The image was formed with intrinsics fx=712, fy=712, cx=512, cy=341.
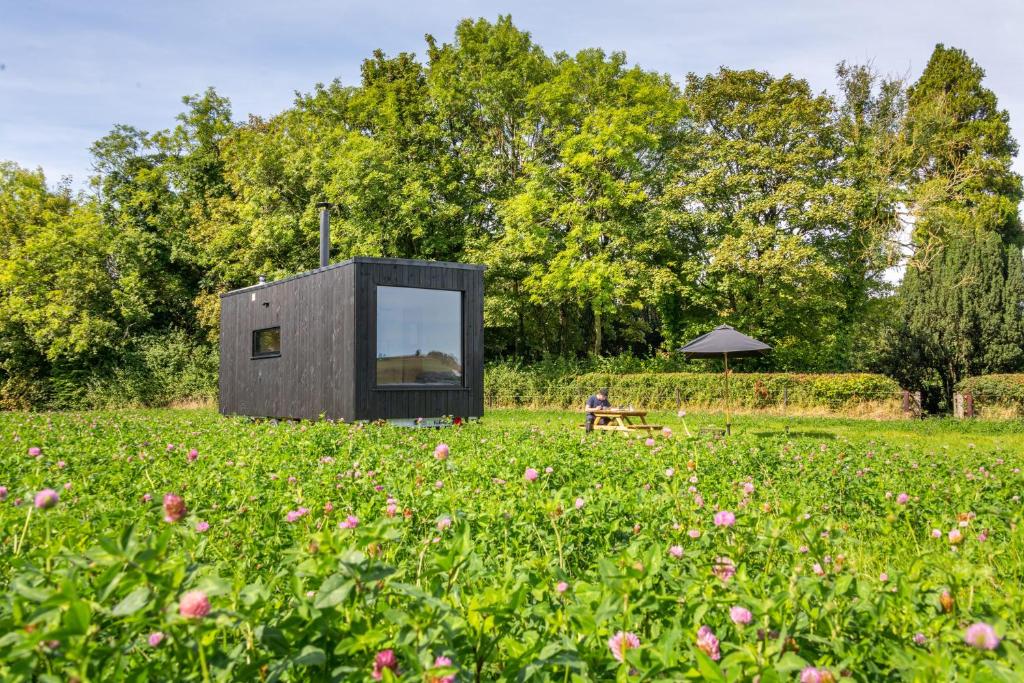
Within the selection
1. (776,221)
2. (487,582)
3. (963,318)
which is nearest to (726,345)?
(963,318)

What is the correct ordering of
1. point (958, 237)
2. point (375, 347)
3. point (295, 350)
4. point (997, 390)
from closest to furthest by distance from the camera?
point (375, 347) → point (295, 350) → point (997, 390) → point (958, 237)

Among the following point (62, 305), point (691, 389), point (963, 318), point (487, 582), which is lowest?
point (691, 389)

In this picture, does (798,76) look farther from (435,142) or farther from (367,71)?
(367,71)

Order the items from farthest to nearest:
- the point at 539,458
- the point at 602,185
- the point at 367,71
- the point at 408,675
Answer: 1. the point at 367,71
2. the point at 602,185
3. the point at 539,458
4. the point at 408,675

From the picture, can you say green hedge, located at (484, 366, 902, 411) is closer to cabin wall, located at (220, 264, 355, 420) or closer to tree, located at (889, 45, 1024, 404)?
tree, located at (889, 45, 1024, 404)

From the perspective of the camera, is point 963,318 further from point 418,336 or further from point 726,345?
point 418,336

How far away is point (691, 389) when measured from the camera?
19562mm

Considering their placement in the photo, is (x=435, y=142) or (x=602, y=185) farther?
(x=435, y=142)

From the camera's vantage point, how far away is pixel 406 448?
6.45 m

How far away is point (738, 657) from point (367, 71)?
27000 millimetres

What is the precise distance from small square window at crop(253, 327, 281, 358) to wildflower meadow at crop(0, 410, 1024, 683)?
8.93m

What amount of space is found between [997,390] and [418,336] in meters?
12.9

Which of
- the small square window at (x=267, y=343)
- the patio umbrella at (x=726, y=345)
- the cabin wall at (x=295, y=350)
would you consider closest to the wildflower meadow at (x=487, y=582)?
the cabin wall at (x=295, y=350)

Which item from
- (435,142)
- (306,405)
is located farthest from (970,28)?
(306,405)
